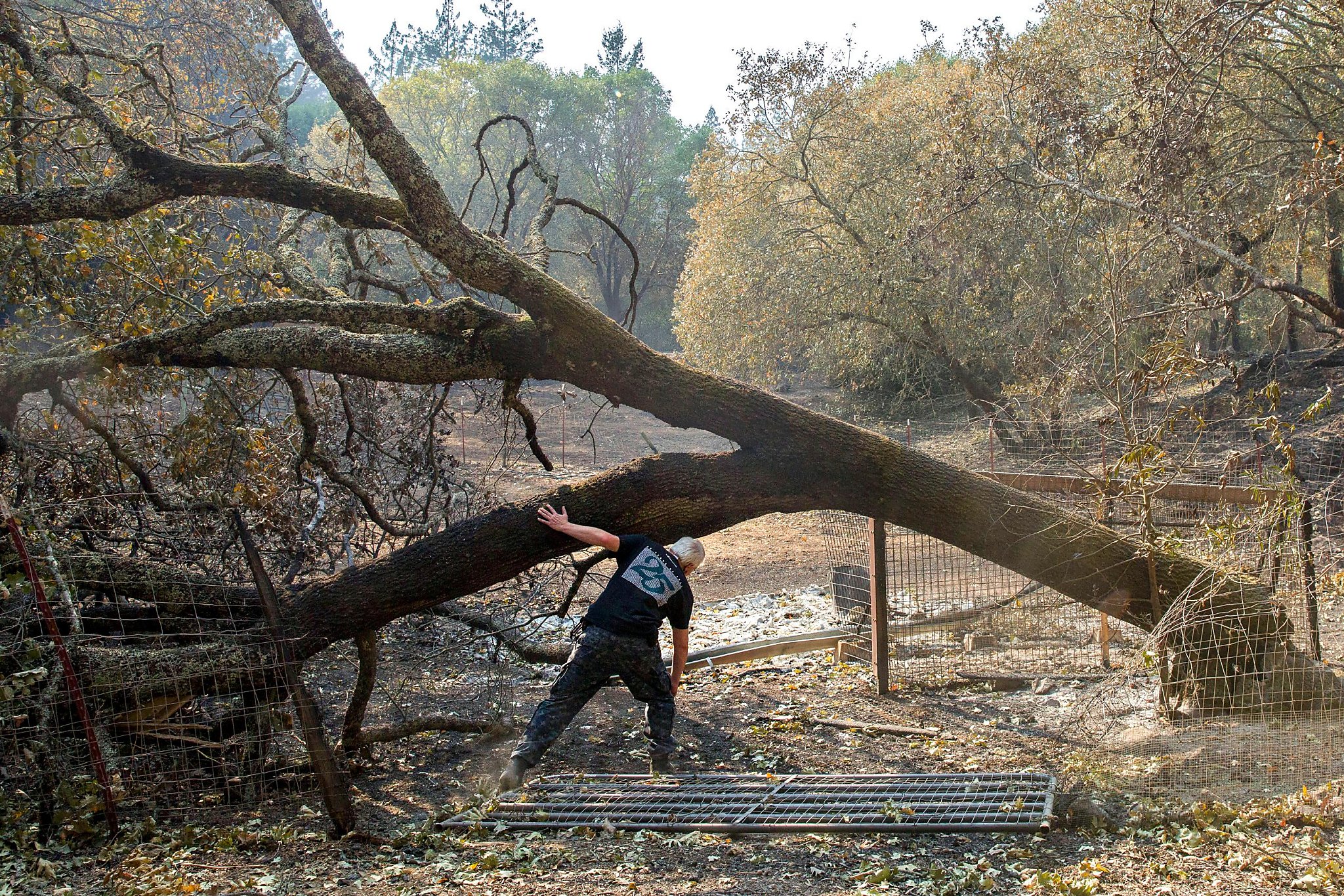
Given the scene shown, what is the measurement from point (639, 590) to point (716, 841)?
1.54m

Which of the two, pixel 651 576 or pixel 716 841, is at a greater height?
pixel 651 576

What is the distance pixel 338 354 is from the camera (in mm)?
5777

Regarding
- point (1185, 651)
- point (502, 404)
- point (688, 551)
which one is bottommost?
point (1185, 651)

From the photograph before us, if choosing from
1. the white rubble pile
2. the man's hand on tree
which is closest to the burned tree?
the man's hand on tree

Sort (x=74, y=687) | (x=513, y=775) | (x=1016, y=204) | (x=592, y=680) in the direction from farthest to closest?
(x=1016, y=204) < (x=592, y=680) < (x=513, y=775) < (x=74, y=687)

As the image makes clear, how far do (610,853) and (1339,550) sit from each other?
14.5ft

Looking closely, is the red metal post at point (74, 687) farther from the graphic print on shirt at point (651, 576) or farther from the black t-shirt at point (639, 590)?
the graphic print on shirt at point (651, 576)

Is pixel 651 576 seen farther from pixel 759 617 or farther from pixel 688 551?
pixel 759 617

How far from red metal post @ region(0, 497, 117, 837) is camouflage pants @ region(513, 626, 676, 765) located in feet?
6.44

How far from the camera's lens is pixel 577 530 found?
550 centimetres

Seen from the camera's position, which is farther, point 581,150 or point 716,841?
point 581,150

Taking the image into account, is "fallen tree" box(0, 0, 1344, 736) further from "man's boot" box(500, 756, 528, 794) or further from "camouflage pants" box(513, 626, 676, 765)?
"man's boot" box(500, 756, 528, 794)

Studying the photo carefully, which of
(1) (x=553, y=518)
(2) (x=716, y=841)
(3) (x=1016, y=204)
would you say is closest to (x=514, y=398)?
(1) (x=553, y=518)

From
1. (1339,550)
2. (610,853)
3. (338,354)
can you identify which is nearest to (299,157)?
(338,354)
